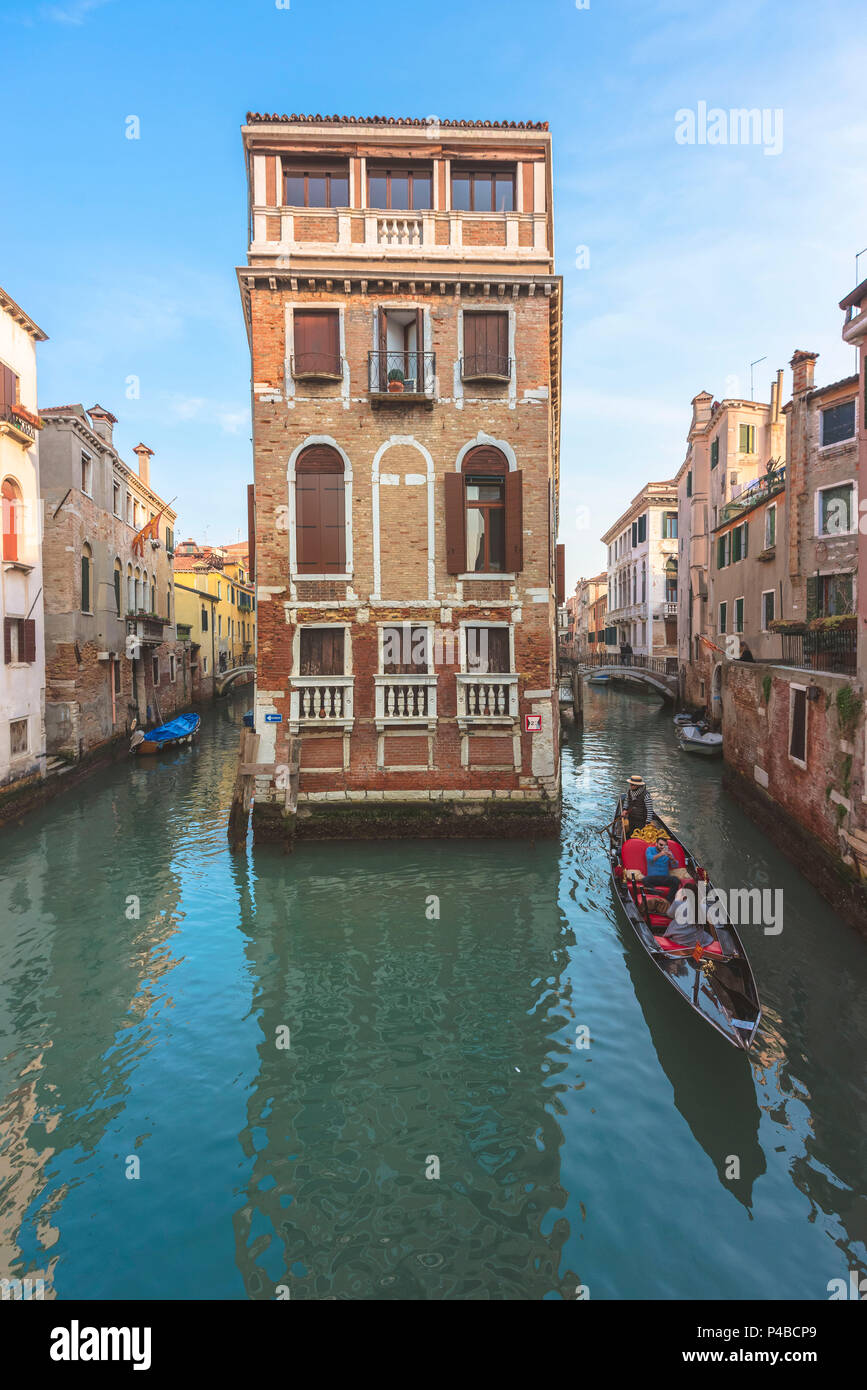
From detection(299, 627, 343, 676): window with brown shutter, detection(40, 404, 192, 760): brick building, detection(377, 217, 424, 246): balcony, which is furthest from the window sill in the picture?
detection(40, 404, 192, 760): brick building

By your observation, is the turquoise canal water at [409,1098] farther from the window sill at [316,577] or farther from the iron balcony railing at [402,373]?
the iron balcony railing at [402,373]

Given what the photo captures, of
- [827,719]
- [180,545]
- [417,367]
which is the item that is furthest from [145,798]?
[180,545]

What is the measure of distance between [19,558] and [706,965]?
16.9m

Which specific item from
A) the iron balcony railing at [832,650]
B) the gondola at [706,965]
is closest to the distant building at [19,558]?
the gondola at [706,965]

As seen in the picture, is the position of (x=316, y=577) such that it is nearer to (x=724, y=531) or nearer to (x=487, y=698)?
(x=487, y=698)

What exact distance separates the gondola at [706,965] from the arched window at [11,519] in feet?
49.6

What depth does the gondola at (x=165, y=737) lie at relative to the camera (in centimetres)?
2550

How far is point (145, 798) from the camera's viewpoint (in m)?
19.8

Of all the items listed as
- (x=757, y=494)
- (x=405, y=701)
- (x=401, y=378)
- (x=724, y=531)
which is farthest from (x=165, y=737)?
(x=757, y=494)

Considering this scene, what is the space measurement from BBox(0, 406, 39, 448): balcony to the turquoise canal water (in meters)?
10.3

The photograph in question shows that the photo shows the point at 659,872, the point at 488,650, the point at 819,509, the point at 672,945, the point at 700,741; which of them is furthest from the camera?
the point at 700,741

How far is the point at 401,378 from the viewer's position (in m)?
14.0
